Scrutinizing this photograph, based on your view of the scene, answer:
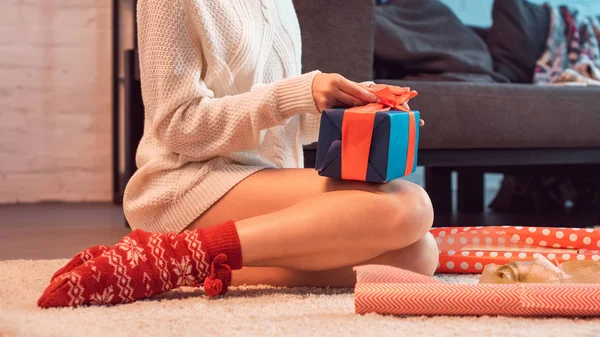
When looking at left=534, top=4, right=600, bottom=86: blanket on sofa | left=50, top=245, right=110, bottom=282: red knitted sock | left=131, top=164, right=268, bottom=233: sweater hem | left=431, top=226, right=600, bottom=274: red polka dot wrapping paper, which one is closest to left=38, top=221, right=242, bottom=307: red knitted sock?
left=50, top=245, right=110, bottom=282: red knitted sock

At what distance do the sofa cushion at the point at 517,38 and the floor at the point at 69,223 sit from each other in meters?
0.48

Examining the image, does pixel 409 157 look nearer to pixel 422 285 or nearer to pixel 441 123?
pixel 422 285

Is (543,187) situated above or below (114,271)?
below

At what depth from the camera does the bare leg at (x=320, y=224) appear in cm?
110

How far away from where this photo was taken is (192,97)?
116 cm

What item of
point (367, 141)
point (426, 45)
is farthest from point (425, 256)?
point (426, 45)

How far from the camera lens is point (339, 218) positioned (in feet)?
3.59

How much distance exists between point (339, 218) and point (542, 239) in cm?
52

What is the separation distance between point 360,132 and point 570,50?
1785 mm

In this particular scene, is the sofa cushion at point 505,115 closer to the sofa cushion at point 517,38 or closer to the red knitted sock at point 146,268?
the sofa cushion at point 517,38

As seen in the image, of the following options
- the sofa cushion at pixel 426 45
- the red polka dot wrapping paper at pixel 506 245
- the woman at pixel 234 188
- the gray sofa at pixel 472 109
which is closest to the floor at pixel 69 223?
the gray sofa at pixel 472 109

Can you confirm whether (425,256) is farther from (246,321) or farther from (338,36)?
(338,36)

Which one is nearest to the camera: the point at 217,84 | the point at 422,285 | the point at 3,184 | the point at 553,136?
the point at 422,285

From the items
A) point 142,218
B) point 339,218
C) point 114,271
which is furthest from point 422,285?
point 142,218
